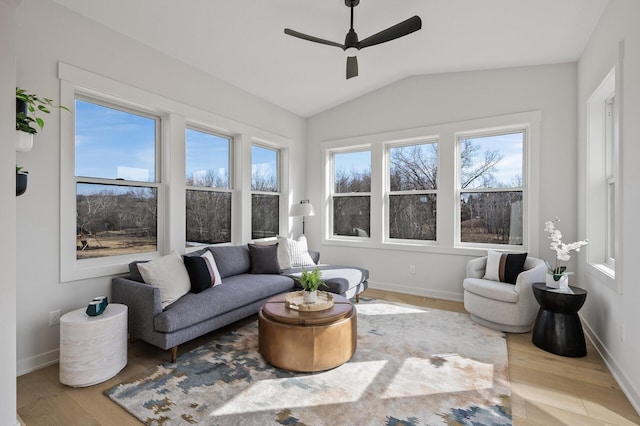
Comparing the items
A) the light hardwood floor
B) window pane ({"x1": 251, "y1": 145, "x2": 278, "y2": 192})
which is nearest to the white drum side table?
the light hardwood floor

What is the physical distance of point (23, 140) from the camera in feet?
6.54

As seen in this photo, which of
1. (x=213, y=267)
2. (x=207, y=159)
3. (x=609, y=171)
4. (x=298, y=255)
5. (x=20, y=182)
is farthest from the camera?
(x=298, y=255)

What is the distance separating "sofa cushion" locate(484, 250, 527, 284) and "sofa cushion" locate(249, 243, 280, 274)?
2.57 m

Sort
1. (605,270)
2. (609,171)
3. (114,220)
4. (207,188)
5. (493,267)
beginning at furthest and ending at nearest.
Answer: (207,188) < (493,267) < (114,220) < (609,171) < (605,270)

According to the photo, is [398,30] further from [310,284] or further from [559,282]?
[559,282]

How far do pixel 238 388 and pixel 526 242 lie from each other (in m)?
3.73

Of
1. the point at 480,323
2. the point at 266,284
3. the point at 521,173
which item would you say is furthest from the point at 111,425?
the point at 521,173

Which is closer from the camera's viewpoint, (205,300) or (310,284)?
(310,284)

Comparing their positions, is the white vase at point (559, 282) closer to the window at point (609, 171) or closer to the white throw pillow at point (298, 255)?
the window at point (609, 171)

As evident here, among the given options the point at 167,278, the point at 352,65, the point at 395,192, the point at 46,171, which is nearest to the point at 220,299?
the point at 167,278

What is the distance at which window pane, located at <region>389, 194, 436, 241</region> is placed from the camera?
4.62 m

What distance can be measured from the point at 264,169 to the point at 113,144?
2228 mm

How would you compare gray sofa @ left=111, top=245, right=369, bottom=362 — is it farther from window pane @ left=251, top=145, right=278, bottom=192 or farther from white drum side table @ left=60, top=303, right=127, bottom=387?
window pane @ left=251, top=145, right=278, bottom=192

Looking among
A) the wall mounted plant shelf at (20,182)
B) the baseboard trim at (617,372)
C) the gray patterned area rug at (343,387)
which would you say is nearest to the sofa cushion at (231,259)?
the gray patterned area rug at (343,387)
